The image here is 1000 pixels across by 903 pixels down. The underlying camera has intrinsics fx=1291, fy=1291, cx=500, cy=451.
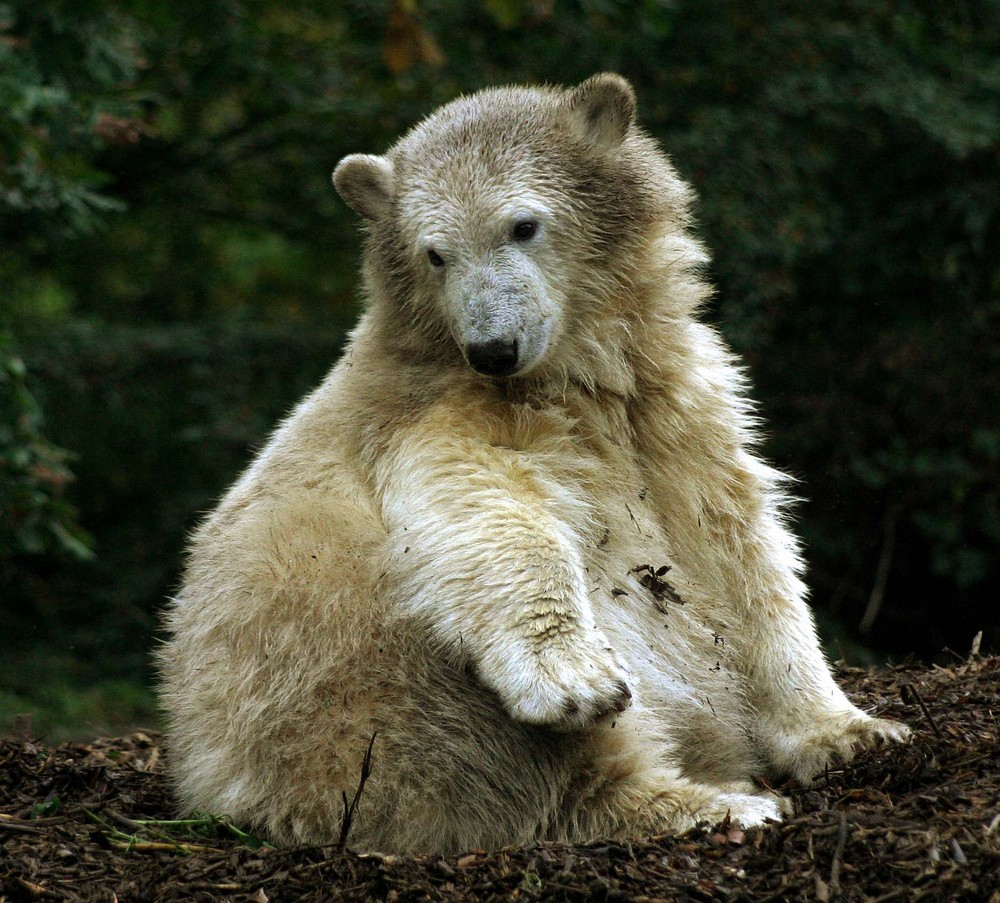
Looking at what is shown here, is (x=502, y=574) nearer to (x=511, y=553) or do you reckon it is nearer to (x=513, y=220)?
(x=511, y=553)

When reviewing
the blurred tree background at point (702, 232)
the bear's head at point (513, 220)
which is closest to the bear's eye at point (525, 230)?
the bear's head at point (513, 220)

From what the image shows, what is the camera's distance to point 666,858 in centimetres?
374

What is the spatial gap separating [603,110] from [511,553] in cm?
197

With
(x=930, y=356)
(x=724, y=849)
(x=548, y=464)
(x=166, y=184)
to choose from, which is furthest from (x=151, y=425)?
(x=724, y=849)

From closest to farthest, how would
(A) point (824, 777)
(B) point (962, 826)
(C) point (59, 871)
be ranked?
(B) point (962, 826) → (C) point (59, 871) → (A) point (824, 777)

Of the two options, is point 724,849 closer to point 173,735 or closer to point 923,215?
point 173,735

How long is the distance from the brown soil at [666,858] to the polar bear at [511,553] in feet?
0.70

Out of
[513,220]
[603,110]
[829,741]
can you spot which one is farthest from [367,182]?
[829,741]

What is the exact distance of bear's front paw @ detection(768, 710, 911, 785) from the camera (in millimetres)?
4441

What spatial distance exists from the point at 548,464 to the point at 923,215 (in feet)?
18.5

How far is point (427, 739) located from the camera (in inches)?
161

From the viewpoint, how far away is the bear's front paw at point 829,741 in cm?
444

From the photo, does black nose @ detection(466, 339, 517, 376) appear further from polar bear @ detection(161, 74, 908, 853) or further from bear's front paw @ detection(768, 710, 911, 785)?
bear's front paw @ detection(768, 710, 911, 785)

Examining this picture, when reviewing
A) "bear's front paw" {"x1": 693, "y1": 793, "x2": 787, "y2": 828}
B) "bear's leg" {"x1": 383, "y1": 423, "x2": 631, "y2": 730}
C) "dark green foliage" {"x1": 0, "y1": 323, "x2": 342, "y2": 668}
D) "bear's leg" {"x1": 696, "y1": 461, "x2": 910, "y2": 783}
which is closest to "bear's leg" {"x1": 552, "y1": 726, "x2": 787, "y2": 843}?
"bear's front paw" {"x1": 693, "y1": 793, "x2": 787, "y2": 828}
